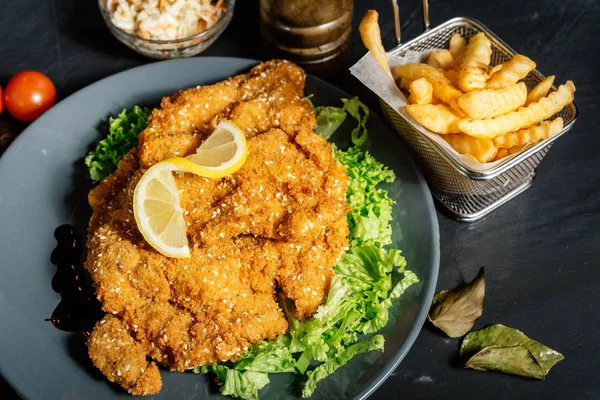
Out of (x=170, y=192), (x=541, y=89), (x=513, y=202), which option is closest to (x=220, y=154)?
(x=170, y=192)

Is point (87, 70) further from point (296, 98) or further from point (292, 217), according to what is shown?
point (292, 217)

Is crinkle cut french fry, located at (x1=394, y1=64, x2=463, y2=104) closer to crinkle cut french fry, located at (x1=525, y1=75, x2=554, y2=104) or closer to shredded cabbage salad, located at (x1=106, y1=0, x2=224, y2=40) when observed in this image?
crinkle cut french fry, located at (x1=525, y1=75, x2=554, y2=104)

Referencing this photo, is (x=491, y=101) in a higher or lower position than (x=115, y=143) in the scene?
higher

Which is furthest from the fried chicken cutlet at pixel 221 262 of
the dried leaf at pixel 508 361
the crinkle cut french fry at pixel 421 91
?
the dried leaf at pixel 508 361

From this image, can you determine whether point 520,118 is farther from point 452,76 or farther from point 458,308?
point 458,308

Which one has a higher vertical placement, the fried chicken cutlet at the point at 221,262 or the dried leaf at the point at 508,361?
the fried chicken cutlet at the point at 221,262

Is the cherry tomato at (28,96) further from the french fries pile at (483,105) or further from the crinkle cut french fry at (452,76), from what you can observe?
the crinkle cut french fry at (452,76)
